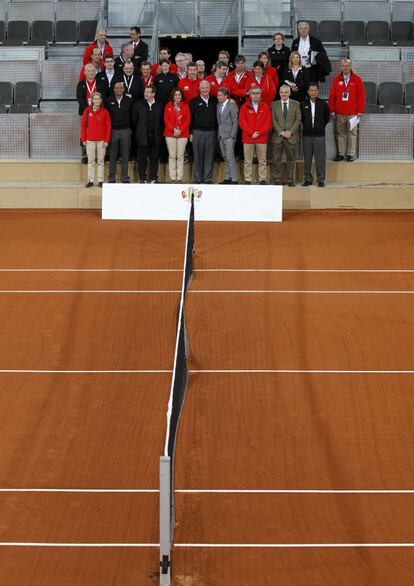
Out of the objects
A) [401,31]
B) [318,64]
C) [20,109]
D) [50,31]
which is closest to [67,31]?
[50,31]

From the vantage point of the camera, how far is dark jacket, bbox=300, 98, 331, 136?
22.8 meters

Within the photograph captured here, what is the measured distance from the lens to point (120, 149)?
2317cm

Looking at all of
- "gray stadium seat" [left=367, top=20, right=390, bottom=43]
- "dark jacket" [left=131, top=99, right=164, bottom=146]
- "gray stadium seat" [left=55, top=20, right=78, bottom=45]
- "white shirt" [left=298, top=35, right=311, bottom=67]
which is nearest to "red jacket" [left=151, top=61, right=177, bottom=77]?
"dark jacket" [left=131, top=99, right=164, bottom=146]

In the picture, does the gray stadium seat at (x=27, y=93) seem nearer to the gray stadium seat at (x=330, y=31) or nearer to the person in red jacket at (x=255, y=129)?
the person in red jacket at (x=255, y=129)

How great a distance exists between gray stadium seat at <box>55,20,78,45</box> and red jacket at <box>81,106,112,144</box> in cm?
558

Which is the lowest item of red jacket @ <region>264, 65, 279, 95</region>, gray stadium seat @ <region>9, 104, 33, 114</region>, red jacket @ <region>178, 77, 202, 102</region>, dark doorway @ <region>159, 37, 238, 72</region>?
gray stadium seat @ <region>9, 104, 33, 114</region>

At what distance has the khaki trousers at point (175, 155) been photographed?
23047 mm

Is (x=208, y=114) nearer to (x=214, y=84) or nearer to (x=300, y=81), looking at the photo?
(x=214, y=84)

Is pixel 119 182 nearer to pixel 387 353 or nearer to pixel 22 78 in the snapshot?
pixel 22 78

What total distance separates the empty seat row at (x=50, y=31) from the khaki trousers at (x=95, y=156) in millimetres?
5707

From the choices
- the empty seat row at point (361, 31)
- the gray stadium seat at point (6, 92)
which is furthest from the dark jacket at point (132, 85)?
the empty seat row at point (361, 31)

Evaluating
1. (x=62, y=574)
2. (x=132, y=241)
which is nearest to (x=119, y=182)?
(x=132, y=241)

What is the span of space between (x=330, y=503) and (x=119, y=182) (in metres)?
14.6

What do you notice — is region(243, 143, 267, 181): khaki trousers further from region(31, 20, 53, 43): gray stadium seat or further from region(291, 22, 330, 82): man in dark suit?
region(31, 20, 53, 43): gray stadium seat
